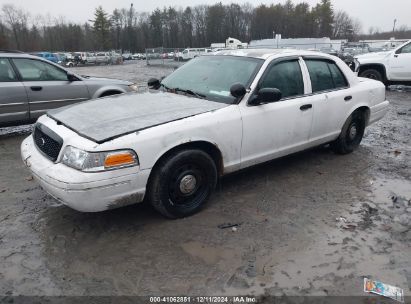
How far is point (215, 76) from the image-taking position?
432cm

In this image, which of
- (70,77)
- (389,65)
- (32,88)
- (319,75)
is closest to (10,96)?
(32,88)

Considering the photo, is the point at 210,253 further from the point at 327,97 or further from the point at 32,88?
the point at 32,88

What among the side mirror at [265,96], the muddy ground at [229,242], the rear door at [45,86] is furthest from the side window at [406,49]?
the rear door at [45,86]

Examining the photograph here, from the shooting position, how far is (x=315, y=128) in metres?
4.72

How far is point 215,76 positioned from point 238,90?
663 millimetres

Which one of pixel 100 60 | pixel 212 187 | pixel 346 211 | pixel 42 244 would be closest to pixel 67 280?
pixel 42 244

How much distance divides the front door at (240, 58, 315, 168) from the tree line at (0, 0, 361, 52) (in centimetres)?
8647

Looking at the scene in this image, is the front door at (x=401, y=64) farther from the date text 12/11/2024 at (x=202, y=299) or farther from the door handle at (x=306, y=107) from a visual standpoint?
the date text 12/11/2024 at (x=202, y=299)

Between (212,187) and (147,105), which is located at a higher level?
(147,105)

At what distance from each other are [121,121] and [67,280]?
1429 mm

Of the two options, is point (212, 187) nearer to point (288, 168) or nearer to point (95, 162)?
point (95, 162)

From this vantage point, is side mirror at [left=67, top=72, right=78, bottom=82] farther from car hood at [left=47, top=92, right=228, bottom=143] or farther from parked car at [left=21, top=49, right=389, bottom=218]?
car hood at [left=47, top=92, right=228, bottom=143]

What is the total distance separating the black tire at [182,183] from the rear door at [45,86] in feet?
13.7

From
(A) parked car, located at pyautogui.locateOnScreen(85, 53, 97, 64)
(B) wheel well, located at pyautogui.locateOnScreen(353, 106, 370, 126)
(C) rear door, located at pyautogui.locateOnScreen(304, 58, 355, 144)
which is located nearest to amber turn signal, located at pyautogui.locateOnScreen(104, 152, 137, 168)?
(C) rear door, located at pyautogui.locateOnScreen(304, 58, 355, 144)
